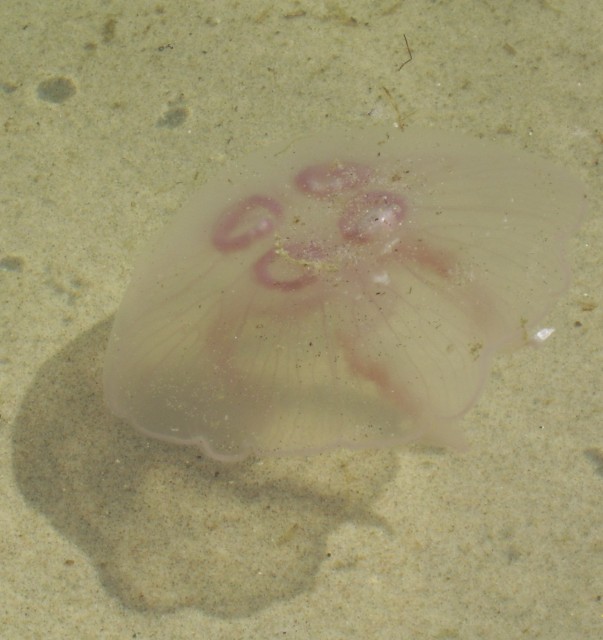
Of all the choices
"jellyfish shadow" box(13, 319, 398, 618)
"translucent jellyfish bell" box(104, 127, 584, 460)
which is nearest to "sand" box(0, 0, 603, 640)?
"jellyfish shadow" box(13, 319, 398, 618)

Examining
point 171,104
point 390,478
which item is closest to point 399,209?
point 390,478

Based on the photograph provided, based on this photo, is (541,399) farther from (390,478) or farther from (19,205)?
(19,205)

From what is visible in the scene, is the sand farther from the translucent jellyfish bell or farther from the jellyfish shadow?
the translucent jellyfish bell

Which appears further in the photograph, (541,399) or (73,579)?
(541,399)

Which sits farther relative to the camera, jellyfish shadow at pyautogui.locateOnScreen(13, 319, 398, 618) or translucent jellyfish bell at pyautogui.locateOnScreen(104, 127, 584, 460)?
jellyfish shadow at pyautogui.locateOnScreen(13, 319, 398, 618)

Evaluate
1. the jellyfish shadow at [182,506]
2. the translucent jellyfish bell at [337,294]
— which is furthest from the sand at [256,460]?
the translucent jellyfish bell at [337,294]

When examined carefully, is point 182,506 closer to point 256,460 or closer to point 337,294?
point 256,460

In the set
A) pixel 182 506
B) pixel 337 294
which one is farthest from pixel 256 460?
pixel 337 294
